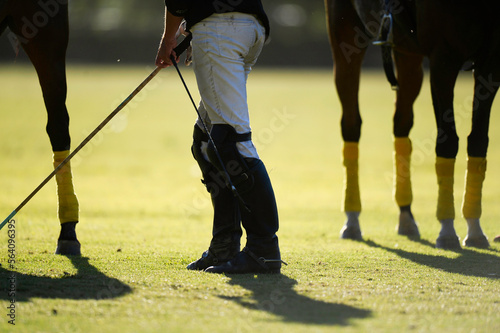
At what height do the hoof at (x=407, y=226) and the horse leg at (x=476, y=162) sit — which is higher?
the horse leg at (x=476, y=162)

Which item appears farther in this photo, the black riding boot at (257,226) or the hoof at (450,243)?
the hoof at (450,243)

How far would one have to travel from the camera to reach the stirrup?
596 cm

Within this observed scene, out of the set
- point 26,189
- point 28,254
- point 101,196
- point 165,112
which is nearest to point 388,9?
point 28,254

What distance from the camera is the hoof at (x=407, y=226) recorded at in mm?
6379

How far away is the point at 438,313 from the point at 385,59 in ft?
11.4

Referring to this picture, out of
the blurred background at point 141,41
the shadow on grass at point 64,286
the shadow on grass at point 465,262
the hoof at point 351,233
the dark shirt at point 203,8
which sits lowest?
the hoof at point 351,233

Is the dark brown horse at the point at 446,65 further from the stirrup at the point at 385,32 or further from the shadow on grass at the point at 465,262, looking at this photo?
the shadow on grass at the point at 465,262

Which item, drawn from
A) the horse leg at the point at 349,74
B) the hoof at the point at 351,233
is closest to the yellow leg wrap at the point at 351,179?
the horse leg at the point at 349,74

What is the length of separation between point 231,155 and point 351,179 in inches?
94.5

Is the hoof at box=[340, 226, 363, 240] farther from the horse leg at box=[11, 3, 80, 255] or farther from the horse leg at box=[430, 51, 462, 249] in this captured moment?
the horse leg at box=[11, 3, 80, 255]

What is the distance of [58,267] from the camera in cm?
453

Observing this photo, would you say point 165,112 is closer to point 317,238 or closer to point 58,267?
point 317,238

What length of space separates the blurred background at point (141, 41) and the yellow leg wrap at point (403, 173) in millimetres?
33027

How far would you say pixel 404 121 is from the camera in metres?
6.66
